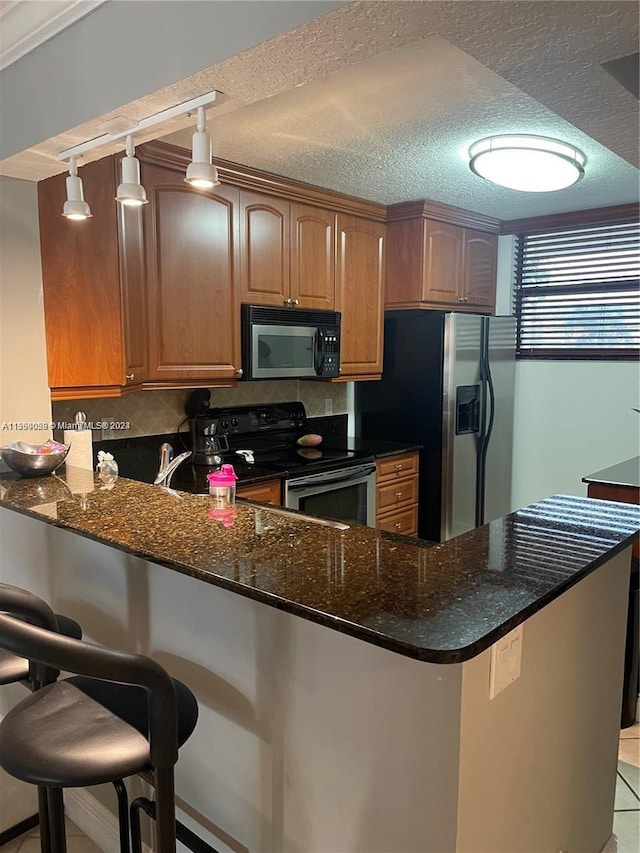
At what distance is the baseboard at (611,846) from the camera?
1.72 metres

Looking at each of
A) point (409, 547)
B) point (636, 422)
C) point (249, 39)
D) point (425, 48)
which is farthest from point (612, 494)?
point (249, 39)

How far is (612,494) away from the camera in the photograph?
2818mm

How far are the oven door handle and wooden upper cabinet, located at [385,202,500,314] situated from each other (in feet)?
3.63

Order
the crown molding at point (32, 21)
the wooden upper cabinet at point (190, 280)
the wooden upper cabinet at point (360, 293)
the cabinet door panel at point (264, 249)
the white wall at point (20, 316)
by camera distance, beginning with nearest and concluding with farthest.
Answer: the crown molding at point (32, 21)
the white wall at point (20, 316)
the wooden upper cabinet at point (190, 280)
the cabinet door panel at point (264, 249)
the wooden upper cabinet at point (360, 293)

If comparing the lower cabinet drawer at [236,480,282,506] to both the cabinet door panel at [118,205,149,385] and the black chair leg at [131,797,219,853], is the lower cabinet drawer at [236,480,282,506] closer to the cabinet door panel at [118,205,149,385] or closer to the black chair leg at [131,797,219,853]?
the cabinet door panel at [118,205,149,385]

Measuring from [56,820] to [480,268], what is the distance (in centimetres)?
388

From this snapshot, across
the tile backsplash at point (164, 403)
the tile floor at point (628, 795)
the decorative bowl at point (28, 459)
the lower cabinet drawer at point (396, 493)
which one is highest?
the tile backsplash at point (164, 403)

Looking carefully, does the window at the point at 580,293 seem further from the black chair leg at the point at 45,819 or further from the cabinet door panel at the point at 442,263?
the black chair leg at the point at 45,819

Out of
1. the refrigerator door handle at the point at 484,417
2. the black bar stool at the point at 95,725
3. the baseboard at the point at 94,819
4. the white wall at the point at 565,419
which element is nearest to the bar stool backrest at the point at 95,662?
the black bar stool at the point at 95,725

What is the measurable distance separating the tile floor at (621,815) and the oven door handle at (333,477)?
159 centimetres

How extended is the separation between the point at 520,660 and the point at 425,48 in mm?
1621

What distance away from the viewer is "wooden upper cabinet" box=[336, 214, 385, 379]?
3.62m

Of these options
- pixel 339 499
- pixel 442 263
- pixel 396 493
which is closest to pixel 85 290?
pixel 339 499

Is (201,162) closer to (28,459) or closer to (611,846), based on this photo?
(28,459)
